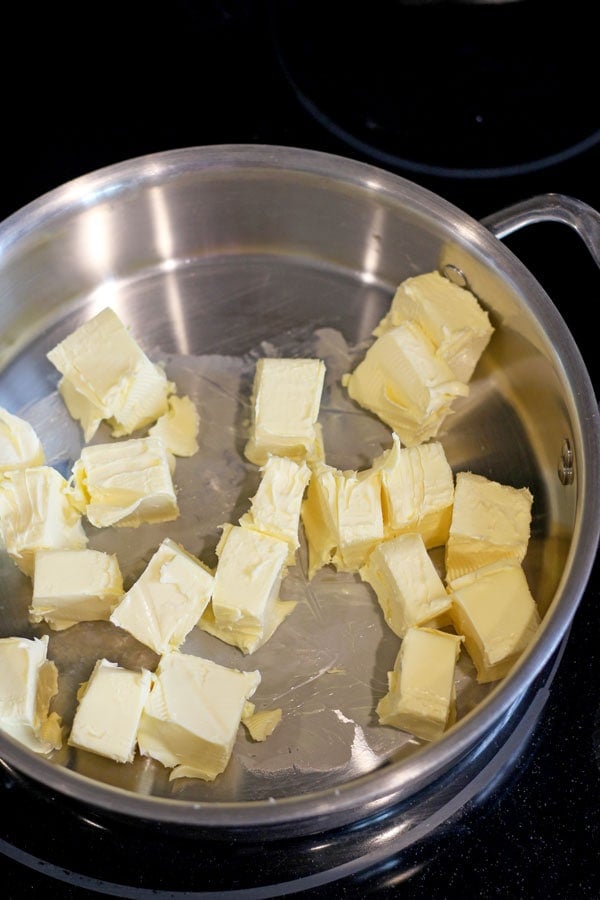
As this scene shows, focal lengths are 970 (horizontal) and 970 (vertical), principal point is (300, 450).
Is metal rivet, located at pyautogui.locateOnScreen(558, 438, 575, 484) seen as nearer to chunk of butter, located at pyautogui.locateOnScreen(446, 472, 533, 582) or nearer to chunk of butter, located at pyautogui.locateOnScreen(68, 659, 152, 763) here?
chunk of butter, located at pyautogui.locateOnScreen(446, 472, 533, 582)

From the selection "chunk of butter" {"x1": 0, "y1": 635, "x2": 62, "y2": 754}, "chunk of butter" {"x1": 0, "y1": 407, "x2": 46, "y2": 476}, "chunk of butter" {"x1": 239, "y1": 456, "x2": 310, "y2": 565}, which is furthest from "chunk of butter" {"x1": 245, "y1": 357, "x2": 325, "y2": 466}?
"chunk of butter" {"x1": 0, "y1": 635, "x2": 62, "y2": 754}

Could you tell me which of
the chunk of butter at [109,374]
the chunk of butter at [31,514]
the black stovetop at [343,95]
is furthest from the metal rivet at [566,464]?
the chunk of butter at [31,514]

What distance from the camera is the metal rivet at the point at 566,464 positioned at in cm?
162

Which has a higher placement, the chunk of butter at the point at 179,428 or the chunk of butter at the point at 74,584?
the chunk of butter at the point at 179,428

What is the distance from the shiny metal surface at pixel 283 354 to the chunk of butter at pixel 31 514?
78mm

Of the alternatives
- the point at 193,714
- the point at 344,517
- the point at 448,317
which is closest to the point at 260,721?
the point at 193,714

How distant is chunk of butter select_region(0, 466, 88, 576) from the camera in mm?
1562

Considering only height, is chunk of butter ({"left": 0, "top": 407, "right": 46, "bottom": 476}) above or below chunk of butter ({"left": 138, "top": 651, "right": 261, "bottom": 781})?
above

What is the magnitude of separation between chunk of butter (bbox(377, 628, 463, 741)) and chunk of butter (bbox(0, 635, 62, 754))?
51 cm

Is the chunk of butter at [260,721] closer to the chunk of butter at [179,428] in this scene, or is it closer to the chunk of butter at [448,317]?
the chunk of butter at [179,428]

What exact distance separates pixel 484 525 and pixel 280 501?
1.10ft

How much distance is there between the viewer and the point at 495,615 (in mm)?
1487

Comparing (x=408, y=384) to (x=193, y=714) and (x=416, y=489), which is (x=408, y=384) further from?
(x=193, y=714)

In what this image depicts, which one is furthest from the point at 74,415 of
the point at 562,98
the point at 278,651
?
the point at 562,98
